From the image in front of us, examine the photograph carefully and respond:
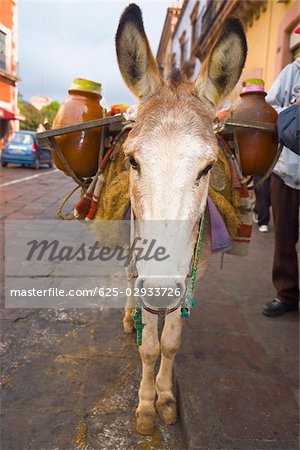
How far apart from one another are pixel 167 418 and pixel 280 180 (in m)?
2.38

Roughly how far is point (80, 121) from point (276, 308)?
2.60 metres

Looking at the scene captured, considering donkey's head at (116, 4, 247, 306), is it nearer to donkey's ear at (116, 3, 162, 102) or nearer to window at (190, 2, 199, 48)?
donkey's ear at (116, 3, 162, 102)

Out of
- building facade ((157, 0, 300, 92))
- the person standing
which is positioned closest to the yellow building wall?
building facade ((157, 0, 300, 92))

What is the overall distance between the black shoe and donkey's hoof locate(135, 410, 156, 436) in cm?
184

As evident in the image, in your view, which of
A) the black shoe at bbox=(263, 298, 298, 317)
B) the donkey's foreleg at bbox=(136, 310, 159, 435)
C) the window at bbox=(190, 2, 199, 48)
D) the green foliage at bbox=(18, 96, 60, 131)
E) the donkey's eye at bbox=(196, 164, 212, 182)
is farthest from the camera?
the window at bbox=(190, 2, 199, 48)

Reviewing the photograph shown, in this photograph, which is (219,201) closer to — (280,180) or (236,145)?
(236,145)

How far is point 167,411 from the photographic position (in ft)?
7.50

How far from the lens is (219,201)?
91.8 inches

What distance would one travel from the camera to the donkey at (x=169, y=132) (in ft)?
4.68

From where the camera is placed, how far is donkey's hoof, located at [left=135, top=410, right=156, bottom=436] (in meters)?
2.17

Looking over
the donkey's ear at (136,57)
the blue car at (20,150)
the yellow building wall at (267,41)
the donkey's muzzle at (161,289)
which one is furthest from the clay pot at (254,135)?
the blue car at (20,150)

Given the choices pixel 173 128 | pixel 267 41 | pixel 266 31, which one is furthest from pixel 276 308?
pixel 266 31

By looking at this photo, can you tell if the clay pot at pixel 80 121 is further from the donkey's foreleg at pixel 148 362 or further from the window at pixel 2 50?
the donkey's foreleg at pixel 148 362

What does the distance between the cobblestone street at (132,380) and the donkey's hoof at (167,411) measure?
0.04m
